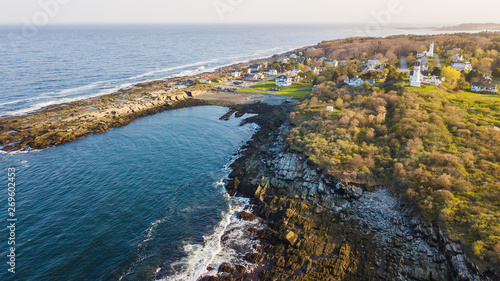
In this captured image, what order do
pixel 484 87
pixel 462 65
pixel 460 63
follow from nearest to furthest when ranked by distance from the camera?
1. pixel 484 87
2. pixel 462 65
3. pixel 460 63

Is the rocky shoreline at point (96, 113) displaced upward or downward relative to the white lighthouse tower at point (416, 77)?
downward

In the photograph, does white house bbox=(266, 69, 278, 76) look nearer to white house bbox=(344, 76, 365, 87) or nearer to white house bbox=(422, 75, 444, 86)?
white house bbox=(344, 76, 365, 87)

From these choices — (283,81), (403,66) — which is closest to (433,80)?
(403,66)

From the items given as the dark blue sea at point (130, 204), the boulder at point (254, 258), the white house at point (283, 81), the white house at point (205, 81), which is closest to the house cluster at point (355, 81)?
the white house at point (283, 81)

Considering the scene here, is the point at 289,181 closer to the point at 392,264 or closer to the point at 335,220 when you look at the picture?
the point at 335,220

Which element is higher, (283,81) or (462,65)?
(462,65)

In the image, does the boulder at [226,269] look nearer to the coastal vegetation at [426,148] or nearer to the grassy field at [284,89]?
the coastal vegetation at [426,148]

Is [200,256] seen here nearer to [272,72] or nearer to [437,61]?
[437,61]

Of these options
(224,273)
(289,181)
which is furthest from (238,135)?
(224,273)
